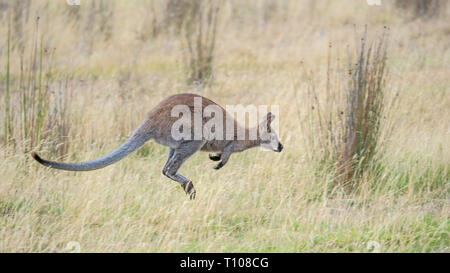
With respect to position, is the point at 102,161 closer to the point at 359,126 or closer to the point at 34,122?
the point at 34,122

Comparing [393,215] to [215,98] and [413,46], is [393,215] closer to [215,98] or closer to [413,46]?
[215,98]

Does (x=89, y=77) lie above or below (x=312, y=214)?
above

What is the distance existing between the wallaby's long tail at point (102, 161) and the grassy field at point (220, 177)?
0.46m

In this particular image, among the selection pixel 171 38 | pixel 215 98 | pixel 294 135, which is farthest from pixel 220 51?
pixel 294 135

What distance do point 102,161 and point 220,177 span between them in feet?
4.78

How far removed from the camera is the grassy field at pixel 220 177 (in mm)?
4297

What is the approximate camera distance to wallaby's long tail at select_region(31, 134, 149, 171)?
4.05 meters

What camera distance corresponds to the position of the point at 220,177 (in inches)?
216

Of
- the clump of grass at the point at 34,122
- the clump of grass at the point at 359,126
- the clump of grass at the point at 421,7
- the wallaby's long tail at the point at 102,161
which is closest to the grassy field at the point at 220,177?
the clump of grass at the point at 34,122

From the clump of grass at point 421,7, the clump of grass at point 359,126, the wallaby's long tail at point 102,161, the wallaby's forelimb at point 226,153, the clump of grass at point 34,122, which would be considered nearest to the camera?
the wallaby's long tail at point 102,161

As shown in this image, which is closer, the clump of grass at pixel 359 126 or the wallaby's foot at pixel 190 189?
the wallaby's foot at pixel 190 189

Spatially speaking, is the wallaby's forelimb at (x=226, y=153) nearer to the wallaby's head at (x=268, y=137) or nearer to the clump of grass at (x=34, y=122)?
the wallaby's head at (x=268, y=137)

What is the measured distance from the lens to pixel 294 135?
6340mm

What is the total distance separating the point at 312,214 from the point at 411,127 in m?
2.43
